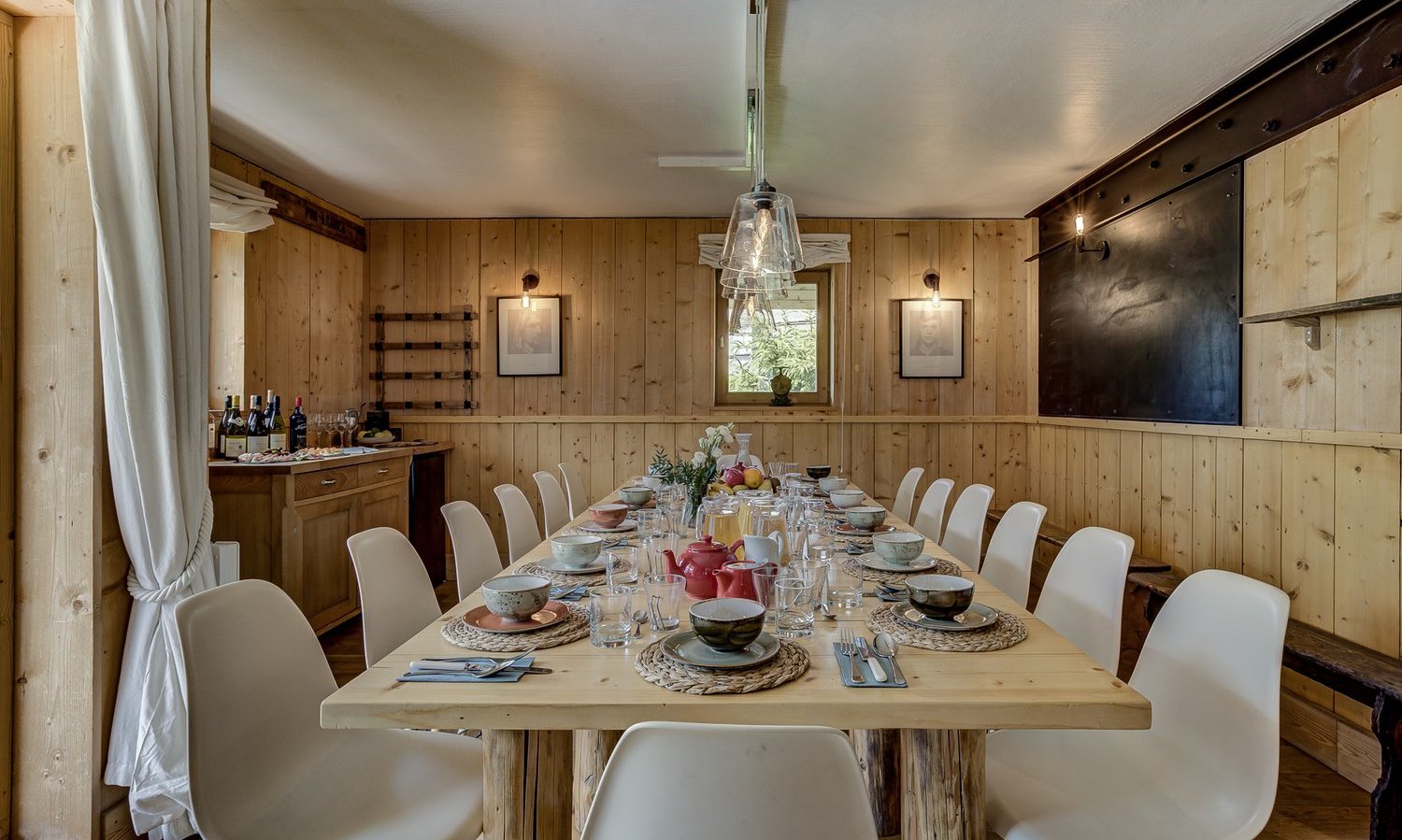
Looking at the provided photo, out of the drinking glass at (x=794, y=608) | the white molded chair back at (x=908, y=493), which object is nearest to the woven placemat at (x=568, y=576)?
the drinking glass at (x=794, y=608)

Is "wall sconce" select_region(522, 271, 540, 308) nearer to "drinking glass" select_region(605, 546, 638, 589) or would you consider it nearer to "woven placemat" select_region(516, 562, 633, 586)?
"drinking glass" select_region(605, 546, 638, 589)

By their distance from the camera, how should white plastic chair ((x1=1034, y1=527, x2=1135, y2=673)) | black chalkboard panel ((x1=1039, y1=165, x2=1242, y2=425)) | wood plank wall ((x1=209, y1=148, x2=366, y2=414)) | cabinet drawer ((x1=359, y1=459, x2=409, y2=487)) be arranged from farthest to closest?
cabinet drawer ((x1=359, y1=459, x2=409, y2=487)), wood plank wall ((x1=209, y1=148, x2=366, y2=414)), black chalkboard panel ((x1=1039, y1=165, x2=1242, y2=425)), white plastic chair ((x1=1034, y1=527, x2=1135, y2=673))

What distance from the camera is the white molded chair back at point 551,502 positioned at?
316 centimetres

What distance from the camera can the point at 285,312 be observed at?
155 inches

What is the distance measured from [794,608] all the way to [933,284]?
3979 mm

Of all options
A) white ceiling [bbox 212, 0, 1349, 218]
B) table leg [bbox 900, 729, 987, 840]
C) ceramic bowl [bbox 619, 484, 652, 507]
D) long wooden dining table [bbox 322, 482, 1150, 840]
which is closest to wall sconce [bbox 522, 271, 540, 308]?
white ceiling [bbox 212, 0, 1349, 218]

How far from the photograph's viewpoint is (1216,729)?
4.26 ft

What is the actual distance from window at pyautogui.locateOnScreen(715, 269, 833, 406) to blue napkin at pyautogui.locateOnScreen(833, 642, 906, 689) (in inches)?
148

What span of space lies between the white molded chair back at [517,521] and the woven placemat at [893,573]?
129 centimetres

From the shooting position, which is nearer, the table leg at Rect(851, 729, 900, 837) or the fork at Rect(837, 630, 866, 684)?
the fork at Rect(837, 630, 866, 684)

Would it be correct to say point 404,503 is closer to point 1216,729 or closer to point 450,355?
point 450,355

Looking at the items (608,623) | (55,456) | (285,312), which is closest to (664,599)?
(608,623)

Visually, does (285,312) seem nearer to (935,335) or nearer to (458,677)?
(458,677)

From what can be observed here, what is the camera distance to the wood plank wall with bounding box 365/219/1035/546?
4.83 m
